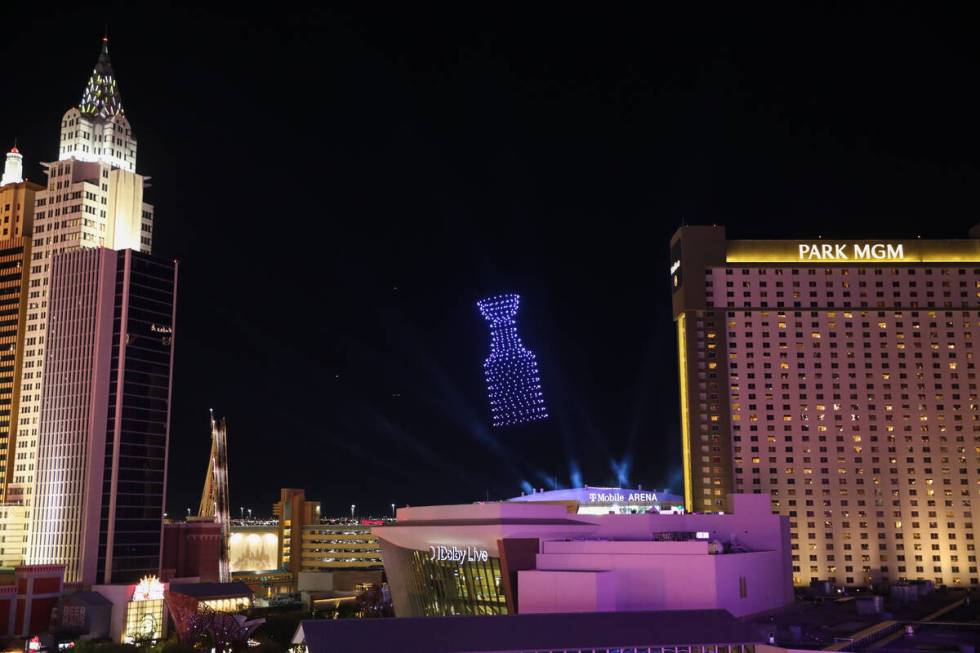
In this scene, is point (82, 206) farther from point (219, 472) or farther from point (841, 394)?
point (841, 394)

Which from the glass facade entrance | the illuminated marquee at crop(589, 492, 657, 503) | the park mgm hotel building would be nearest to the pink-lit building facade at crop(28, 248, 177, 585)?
the glass facade entrance

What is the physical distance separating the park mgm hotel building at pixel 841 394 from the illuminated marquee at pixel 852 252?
15 centimetres

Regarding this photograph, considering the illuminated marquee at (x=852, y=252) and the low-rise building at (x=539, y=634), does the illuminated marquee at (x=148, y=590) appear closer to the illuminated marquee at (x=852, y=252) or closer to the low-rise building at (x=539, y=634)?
the low-rise building at (x=539, y=634)

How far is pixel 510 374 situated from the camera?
3954 inches

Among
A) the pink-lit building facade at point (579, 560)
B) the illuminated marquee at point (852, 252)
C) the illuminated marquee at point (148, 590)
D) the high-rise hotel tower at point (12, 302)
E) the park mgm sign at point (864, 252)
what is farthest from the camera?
the illuminated marquee at point (852, 252)

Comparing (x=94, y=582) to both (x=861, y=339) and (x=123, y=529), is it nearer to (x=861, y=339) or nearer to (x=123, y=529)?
(x=123, y=529)

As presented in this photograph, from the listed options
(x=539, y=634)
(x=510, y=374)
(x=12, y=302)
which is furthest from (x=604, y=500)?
(x=12, y=302)

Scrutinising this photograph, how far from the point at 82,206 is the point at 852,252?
10498 centimetres

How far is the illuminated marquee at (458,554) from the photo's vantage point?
8294 centimetres

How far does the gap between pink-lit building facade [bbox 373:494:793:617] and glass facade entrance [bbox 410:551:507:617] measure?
103 millimetres

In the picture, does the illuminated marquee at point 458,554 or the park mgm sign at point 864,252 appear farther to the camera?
the park mgm sign at point 864,252

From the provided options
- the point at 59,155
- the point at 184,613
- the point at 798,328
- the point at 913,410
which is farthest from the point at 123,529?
the point at 913,410

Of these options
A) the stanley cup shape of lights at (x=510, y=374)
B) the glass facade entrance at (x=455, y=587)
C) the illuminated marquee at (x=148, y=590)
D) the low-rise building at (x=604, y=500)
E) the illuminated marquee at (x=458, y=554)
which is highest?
the stanley cup shape of lights at (x=510, y=374)

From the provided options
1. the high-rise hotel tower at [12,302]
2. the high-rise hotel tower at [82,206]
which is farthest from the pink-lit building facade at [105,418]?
the high-rise hotel tower at [12,302]
